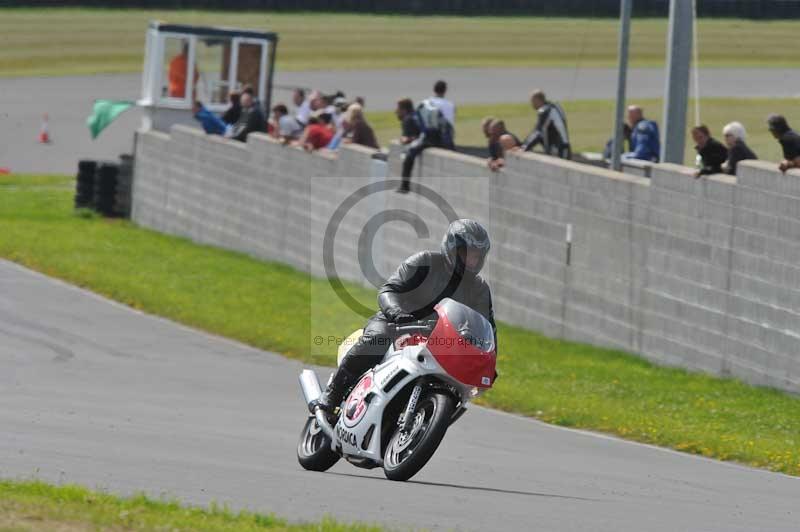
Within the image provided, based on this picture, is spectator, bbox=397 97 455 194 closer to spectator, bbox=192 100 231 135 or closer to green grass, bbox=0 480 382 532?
spectator, bbox=192 100 231 135

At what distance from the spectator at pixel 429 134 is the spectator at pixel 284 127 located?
4493 mm

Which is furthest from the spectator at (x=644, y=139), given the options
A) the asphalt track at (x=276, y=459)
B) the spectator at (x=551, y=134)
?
the asphalt track at (x=276, y=459)

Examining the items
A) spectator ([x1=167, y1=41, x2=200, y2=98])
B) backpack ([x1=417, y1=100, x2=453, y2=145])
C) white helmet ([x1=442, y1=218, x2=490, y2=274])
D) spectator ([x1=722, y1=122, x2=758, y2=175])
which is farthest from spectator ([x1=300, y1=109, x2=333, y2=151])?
white helmet ([x1=442, y1=218, x2=490, y2=274])

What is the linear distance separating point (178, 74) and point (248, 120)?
5267 millimetres

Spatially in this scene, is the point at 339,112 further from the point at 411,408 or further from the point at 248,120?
the point at 411,408

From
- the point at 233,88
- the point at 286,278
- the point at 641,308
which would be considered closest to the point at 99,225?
the point at 233,88

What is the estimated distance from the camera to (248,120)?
2998 centimetres

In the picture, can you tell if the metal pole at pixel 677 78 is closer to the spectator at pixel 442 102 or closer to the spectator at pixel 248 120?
the spectator at pixel 442 102

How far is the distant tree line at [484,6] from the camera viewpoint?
1548 inches

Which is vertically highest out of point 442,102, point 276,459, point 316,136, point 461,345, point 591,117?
point 591,117

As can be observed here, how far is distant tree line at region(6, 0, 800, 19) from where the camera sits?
39312 millimetres

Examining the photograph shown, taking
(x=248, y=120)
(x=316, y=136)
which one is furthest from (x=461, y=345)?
(x=248, y=120)

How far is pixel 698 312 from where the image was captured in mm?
18547

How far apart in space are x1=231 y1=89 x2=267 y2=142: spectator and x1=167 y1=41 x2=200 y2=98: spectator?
4483 millimetres
